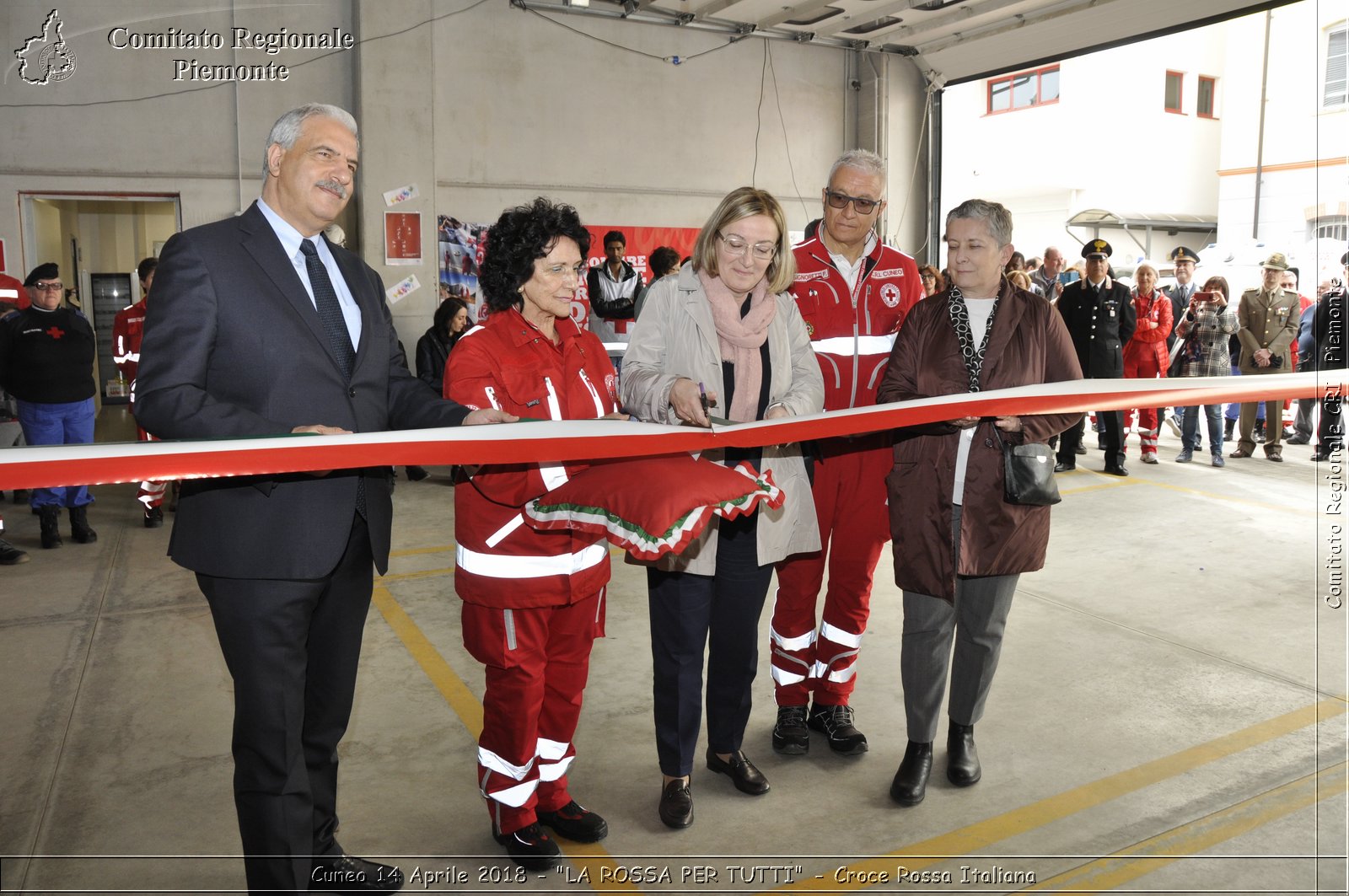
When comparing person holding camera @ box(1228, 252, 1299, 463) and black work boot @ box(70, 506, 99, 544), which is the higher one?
person holding camera @ box(1228, 252, 1299, 463)

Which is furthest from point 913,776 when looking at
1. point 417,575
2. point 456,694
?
point 417,575

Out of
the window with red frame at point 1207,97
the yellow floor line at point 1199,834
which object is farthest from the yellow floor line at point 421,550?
the window with red frame at point 1207,97

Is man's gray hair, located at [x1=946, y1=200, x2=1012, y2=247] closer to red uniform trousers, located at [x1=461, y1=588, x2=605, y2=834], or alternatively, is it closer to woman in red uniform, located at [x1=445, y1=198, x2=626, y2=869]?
woman in red uniform, located at [x1=445, y1=198, x2=626, y2=869]

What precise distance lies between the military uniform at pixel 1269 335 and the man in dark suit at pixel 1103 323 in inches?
65.4

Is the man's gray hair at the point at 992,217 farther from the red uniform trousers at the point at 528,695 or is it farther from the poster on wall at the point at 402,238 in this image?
the poster on wall at the point at 402,238

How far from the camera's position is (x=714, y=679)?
312 cm

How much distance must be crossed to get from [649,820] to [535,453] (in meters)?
1.45

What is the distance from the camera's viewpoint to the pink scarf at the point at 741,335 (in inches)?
116

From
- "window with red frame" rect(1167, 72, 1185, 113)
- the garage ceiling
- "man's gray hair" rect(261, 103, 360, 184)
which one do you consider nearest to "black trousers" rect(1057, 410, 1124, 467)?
the garage ceiling

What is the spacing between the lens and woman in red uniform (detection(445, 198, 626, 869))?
2.57m

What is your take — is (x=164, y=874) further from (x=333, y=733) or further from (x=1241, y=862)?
(x=1241, y=862)

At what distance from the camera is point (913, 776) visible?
3.17 meters

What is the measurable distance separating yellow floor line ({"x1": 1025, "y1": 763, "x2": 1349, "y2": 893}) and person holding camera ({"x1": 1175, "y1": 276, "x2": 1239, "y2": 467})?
23.3 ft

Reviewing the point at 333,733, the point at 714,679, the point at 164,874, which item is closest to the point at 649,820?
the point at 714,679
